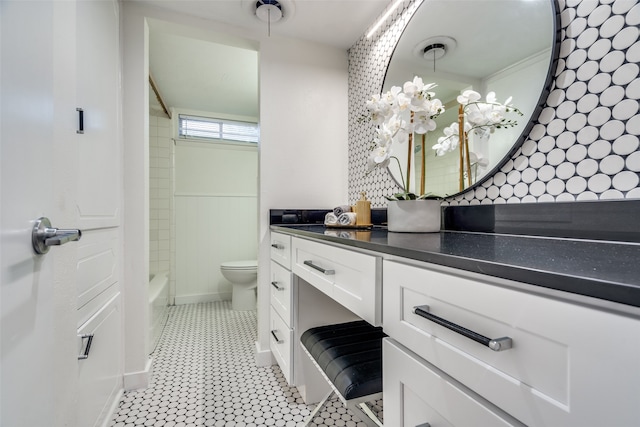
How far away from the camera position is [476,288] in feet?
1.50

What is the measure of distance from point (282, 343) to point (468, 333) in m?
1.27

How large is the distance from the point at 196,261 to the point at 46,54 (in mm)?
2827

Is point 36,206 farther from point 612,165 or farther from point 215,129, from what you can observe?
point 215,129

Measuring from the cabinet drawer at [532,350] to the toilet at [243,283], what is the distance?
238cm

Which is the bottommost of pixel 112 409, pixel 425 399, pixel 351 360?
pixel 112 409

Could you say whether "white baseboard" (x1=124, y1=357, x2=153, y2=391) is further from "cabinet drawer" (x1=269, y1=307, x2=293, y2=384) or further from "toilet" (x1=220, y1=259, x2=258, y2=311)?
"toilet" (x1=220, y1=259, x2=258, y2=311)

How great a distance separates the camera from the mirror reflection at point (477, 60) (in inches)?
37.4

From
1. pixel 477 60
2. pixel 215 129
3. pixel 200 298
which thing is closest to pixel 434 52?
pixel 477 60

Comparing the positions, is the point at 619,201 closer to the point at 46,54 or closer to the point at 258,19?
the point at 46,54

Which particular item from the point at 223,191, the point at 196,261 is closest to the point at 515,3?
the point at 223,191

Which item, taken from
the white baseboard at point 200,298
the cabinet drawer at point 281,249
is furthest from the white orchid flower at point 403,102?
the white baseboard at point 200,298

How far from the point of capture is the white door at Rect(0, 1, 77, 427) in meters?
0.43

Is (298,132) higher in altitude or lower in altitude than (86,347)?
higher

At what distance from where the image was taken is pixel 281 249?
1557mm
